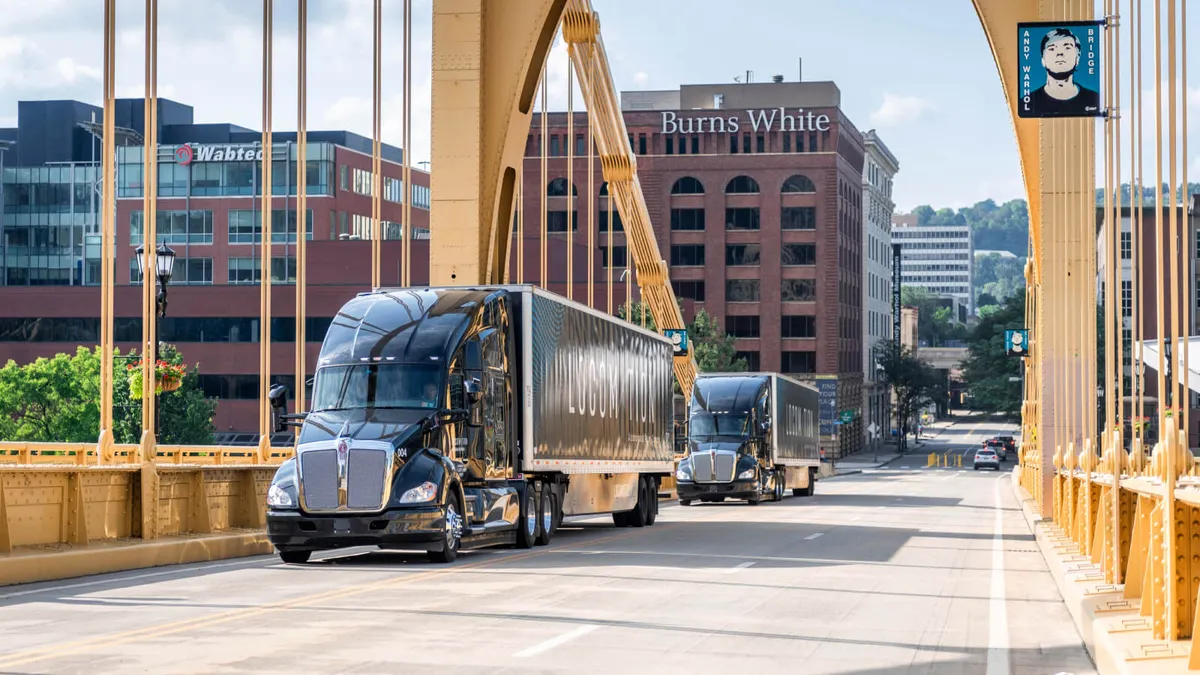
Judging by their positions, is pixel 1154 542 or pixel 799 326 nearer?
pixel 1154 542

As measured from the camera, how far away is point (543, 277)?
36875 mm

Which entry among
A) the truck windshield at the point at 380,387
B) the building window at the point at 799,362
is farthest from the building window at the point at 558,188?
the truck windshield at the point at 380,387

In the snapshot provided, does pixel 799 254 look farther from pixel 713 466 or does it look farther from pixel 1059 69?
pixel 1059 69

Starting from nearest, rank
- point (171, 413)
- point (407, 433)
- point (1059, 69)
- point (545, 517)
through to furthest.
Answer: point (407, 433) → point (1059, 69) → point (545, 517) → point (171, 413)

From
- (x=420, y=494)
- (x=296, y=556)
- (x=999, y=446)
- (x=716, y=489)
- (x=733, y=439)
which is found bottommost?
(x=999, y=446)

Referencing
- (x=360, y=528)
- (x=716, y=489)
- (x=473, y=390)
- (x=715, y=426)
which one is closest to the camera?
(x=360, y=528)

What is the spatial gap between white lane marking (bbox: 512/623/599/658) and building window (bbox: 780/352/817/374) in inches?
4418

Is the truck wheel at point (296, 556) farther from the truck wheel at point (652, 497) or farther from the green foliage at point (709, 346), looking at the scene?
the green foliage at point (709, 346)

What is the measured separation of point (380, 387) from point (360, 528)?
2215 mm

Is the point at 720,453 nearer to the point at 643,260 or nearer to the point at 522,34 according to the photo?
the point at 643,260

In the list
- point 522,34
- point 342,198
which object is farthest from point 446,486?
point 342,198

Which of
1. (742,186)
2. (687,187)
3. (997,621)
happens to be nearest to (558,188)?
(687,187)

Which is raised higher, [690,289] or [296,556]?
[690,289]

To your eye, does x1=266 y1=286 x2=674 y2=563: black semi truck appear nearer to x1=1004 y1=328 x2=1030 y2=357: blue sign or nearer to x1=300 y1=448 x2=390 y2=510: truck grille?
x1=300 y1=448 x2=390 y2=510: truck grille
